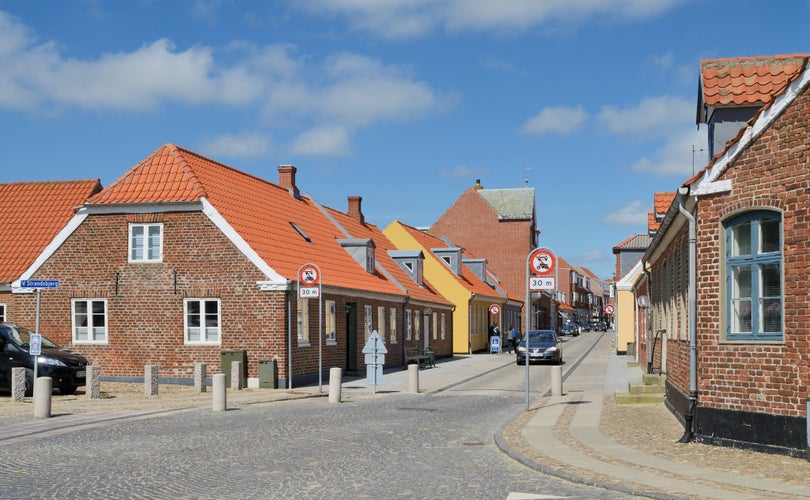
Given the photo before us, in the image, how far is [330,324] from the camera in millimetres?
29375

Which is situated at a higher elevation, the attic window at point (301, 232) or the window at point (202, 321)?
the attic window at point (301, 232)

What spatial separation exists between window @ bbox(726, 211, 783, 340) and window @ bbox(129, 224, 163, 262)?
18.3 metres

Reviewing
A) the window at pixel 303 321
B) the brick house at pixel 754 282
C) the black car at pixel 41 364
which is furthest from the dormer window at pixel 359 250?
the brick house at pixel 754 282

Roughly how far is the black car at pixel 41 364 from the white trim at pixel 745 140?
16.5m

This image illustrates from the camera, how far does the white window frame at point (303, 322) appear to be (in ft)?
87.0

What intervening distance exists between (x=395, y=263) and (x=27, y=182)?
16.5 metres

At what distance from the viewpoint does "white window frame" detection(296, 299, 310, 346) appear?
2653 centimetres

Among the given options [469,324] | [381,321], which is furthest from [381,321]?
[469,324]

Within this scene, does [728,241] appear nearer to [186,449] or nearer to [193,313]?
[186,449]

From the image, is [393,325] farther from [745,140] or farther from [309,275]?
[745,140]

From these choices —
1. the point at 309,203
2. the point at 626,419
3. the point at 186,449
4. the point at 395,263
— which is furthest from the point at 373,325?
the point at 186,449

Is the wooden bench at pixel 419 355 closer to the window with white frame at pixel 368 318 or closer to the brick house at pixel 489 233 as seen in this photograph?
the window with white frame at pixel 368 318

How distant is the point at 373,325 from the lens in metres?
33.5

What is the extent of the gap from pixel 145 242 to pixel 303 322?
17.0 feet
